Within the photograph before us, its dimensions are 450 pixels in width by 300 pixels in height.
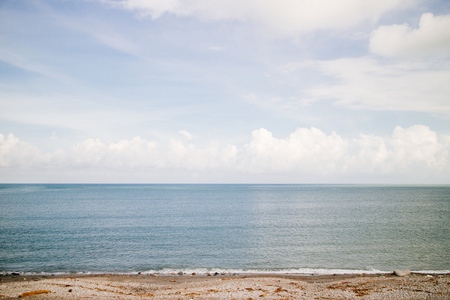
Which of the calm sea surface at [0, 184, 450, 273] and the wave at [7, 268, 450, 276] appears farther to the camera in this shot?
the calm sea surface at [0, 184, 450, 273]

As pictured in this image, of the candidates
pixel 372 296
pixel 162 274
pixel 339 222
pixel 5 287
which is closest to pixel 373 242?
pixel 339 222

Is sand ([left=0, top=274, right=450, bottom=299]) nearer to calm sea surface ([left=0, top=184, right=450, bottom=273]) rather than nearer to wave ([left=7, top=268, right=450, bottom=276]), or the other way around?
wave ([left=7, top=268, right=450, bottom=276])

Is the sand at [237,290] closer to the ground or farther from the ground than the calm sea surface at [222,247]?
farther from the ground

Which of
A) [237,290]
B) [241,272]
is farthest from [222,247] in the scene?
[237,290]

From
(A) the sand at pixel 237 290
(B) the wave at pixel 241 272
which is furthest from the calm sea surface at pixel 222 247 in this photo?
(A) the sand at pixel 237 290

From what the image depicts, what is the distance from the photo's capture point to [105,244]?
4559cm

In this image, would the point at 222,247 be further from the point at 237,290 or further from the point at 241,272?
the point at 237,290

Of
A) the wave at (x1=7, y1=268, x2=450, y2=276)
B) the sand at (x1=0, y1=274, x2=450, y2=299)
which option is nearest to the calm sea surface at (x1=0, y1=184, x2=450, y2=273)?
the wave at (x1=7, y1=268, x2=450, y2=276)

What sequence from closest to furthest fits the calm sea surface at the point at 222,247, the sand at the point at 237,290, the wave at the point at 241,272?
the sand at the point at 237,290 → the wave at the point at 241,272 → the calm sea surface at the point at 222,247

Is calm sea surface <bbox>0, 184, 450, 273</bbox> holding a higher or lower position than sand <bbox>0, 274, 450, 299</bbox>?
lower

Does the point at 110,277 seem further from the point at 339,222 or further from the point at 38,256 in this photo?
the point at 339,222

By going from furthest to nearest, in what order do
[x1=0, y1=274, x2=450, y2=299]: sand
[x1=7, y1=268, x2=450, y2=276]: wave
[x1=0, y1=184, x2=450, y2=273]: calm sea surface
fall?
1. [x1=0, y1=184, x2=450, y2=273]: calm sea surface
2. [x1=7, y1=268, x2=450, y2=276]: wave
3. [x1=0, y1=274, x2=450, y2=299]: sand

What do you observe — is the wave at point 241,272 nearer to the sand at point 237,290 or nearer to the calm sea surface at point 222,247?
the calm sea surface at point 222,247

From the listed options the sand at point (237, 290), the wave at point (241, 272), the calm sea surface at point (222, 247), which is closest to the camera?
the sand at point (237, 290)
